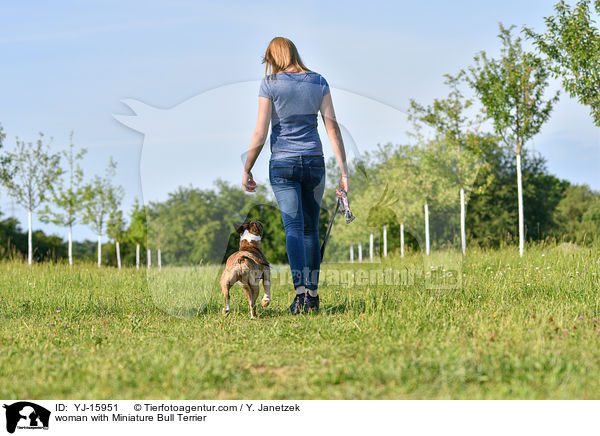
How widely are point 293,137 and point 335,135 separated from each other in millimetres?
527

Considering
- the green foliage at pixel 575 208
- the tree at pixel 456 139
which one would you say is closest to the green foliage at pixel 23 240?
the tree at pixel 456 139

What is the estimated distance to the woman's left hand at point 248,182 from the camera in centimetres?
554

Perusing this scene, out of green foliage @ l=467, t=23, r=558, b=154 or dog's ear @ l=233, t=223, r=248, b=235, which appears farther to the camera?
green foliage @ l=467, t=23, r=558, b=154

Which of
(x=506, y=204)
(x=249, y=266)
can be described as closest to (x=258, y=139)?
(x=249, y=266)

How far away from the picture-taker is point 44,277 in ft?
30.9

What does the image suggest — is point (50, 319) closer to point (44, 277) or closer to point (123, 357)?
point (123, 357)

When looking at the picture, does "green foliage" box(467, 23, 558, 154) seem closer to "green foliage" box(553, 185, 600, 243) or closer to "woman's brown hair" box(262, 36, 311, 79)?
"woman's brown hair" box(262, 36, 311, 79)

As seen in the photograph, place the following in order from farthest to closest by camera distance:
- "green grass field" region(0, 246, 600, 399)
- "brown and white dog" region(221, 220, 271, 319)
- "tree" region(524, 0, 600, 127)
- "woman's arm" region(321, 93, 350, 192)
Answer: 1. "tree" region(524, 0, 600, 127)
2. "woman's arm" region(321, 93, 350, 192)
3. "brown and white dog" region(221, 220, 271, 319)
4. "green grass field" region(0, 246, 600, 399)

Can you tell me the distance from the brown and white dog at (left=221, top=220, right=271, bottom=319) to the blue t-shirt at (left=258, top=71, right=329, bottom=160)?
2.84 feet

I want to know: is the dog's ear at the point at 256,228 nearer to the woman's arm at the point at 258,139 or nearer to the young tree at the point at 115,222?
the woman's arm at the point at 258,139

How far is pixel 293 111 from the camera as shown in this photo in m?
5.35

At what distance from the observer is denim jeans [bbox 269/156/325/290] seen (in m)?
5.40

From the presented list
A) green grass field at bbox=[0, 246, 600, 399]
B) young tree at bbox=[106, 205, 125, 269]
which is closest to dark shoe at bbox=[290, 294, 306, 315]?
green grass field at bbox=[0, 246, 600, 399]
